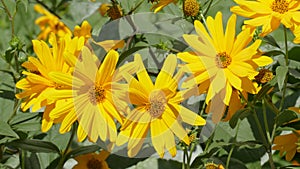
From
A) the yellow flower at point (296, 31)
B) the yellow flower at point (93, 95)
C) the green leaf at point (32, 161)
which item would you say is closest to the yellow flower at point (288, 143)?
the yellow flower at point (296, 31)

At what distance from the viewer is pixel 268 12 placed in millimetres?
1308

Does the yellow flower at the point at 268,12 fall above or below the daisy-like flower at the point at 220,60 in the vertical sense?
above

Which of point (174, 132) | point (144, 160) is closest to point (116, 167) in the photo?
point (144, 160)

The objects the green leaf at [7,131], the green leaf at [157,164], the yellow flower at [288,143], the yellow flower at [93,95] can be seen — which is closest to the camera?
the yellow flower at [93,95]

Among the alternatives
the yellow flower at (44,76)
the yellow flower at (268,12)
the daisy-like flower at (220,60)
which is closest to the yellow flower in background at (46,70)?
the yellow flower at (44,76)

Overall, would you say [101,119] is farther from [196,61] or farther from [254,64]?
[254,64]

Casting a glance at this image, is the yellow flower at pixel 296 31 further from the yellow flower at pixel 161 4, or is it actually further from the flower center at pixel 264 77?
the yellow flower at pixel 161 4

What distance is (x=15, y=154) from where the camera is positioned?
6.05ft

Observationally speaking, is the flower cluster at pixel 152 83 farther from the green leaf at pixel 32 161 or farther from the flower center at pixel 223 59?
the green leaf at pixel 32 161

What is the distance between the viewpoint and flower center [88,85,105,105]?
123 centimetres

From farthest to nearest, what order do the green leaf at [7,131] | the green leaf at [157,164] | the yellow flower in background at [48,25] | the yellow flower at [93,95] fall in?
the yellow flower in background at [48,25] < the green leaf at [157,164] < the green leaf at [7,131] < the yellow flower at [93,95]

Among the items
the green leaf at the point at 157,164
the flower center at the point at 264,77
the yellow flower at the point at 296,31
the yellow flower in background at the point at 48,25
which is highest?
the yellow flower in background at the point at 48,25

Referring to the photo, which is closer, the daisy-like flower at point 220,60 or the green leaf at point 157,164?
the daisy-like flower at point 220,60

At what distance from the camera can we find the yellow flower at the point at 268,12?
128 centimetres
